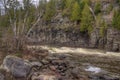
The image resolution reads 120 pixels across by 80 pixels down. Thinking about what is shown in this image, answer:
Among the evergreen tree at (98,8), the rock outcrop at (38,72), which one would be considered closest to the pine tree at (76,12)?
the evergreen tree at (98,8)

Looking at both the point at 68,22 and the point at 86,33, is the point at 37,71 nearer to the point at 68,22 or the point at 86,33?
the point at 86,33

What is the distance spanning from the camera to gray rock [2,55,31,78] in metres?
19.9

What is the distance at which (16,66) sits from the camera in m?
20.3

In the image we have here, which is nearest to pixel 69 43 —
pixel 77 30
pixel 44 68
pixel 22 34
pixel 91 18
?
pixel 77 30

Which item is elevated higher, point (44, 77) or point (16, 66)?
Answer: point (16, 66)

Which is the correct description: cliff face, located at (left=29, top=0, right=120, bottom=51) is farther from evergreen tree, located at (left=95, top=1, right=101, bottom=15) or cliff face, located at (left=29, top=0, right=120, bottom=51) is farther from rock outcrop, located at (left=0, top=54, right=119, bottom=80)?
rock outcrop, located at (left=0, top=54, right=119, bottom=80)

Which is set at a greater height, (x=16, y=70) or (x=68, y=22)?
(x=68, y=22)

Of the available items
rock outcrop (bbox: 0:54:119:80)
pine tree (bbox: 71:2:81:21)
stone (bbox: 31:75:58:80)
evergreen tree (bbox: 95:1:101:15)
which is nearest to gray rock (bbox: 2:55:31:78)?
rock outcrop (bbox: 0:54:119:80)

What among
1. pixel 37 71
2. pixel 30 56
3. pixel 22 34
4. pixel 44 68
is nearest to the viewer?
pixel 37 71

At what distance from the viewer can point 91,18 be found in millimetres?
76688

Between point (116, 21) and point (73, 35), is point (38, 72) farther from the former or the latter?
point (73, 35)

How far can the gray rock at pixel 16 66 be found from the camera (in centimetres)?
1986

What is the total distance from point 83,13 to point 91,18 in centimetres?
278

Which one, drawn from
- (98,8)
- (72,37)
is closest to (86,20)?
(72,37)
